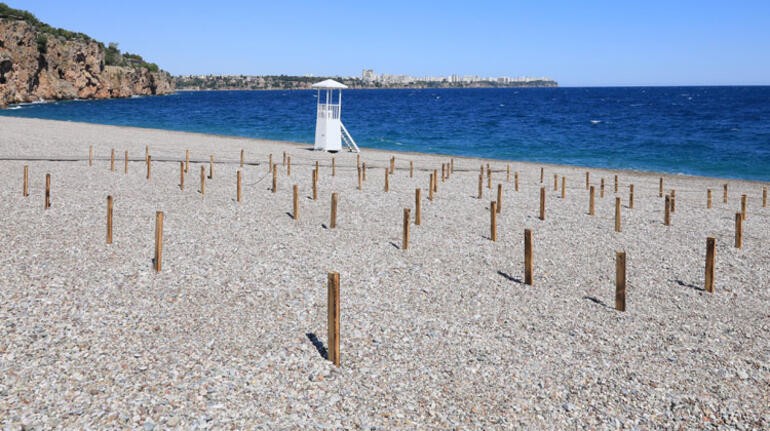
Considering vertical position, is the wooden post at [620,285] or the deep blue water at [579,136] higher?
the deep blue water at [579,136]

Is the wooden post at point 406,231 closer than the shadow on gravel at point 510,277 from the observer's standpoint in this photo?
No

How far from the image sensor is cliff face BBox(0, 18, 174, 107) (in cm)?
9150

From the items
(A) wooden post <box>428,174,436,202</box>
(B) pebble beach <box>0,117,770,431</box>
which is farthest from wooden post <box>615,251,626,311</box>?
(A) wooden post <box>428,174,436,202</box>

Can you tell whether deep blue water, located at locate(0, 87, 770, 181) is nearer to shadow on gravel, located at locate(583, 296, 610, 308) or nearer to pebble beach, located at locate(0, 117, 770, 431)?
pebble beach, located at locate(0, 117, 770, 431)

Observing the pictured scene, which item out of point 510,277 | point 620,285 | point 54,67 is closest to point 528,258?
point 510,277

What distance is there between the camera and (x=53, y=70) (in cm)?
11306

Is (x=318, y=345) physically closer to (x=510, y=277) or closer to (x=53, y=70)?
(x=510, y=277)

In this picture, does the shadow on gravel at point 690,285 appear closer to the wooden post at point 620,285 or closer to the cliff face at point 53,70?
the wooden post at point 620,285

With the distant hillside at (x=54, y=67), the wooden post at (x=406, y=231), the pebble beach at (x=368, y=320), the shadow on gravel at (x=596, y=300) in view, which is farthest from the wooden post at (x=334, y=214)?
the distant hillside at (x=54, y=67)

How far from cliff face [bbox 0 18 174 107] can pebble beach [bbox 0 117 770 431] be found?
8611 centimetres

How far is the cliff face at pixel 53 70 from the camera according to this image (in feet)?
300

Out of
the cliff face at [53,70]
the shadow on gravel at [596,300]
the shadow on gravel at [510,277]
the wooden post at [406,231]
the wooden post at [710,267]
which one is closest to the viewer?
the shadow on gravel at [596,300]

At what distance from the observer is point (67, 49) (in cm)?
11500

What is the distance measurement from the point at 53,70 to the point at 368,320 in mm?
121076
